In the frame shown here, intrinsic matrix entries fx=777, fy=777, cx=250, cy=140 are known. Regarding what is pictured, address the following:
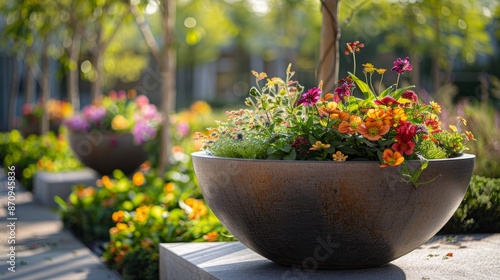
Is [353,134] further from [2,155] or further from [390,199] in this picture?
[2,155]

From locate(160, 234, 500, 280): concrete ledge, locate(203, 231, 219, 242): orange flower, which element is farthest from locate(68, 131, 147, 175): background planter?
locate(160, 234, 500, 280): concrete ledge

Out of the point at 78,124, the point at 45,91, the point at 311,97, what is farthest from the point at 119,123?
the point at 311,97

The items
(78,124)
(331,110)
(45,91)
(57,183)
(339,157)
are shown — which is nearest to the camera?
(339,157)

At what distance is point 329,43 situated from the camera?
17.7 ft

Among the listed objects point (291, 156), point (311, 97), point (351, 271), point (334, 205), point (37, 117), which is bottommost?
point (351, 271)

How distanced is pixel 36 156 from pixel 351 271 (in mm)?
10060

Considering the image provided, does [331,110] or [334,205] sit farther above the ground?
[331,110]

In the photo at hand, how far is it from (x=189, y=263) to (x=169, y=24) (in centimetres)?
470

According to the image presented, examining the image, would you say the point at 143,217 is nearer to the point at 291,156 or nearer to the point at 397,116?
the point at 291,156

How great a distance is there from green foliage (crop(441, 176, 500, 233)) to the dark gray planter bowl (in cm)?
143

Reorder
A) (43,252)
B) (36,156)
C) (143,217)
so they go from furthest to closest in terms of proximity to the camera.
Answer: (36,156)
(43,252)
(143,217)

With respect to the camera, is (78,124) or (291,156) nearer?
(291,156)

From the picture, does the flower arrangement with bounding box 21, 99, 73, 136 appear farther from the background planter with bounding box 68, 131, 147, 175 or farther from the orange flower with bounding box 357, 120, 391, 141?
the orange flower with bounding box 357, 120, 391, 141

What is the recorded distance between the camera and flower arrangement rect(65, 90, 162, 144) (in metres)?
9.77
